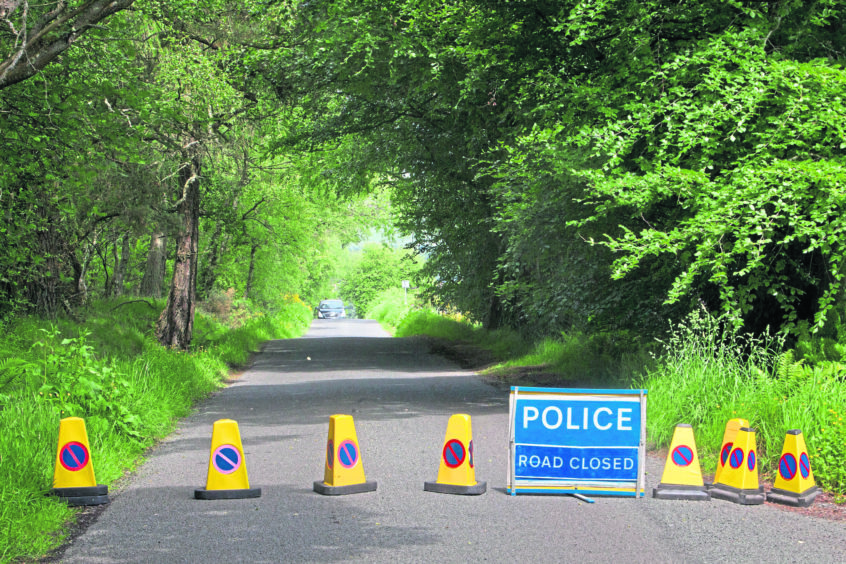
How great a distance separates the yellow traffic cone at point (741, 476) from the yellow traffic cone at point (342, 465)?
117 inches

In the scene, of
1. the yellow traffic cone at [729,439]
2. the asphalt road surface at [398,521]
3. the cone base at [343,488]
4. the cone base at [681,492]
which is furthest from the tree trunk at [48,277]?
the yellow traffic cone at [729,439]

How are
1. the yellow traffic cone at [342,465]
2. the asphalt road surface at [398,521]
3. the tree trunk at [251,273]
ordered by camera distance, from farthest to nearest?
1. the tree trunk at [251,273]
2. the yellow traffic cone at [342,465]
3. the asphalt road surface at [398,521]

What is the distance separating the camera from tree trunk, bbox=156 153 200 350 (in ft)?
62.9

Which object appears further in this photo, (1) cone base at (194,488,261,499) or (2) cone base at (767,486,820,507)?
(1) cone base at (194,488,261,499)

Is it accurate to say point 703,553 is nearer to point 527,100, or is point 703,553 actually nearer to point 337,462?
point 337,462

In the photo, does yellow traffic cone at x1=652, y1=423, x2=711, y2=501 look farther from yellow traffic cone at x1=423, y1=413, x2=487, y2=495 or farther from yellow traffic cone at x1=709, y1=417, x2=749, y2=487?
yellow traffic cone at x1=423, y1=413, x2=487, y2=495

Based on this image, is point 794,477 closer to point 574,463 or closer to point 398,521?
point 574,463

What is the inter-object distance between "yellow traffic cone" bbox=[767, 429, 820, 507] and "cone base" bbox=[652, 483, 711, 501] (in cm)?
54

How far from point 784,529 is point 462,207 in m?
18.5

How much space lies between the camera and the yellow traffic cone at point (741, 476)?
7.14 metres

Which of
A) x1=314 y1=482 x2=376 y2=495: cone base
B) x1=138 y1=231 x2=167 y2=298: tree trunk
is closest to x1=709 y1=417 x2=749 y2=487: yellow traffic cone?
x1=314 y1=482 x2=376 y2=495: cone base

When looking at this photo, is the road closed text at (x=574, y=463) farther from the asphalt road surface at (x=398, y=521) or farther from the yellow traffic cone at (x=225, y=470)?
the yellow traffic cone at (x=225, y=470)

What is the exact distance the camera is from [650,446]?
9.69 metres

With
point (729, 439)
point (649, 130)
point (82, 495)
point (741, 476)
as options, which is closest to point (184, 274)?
point (649, 130)
